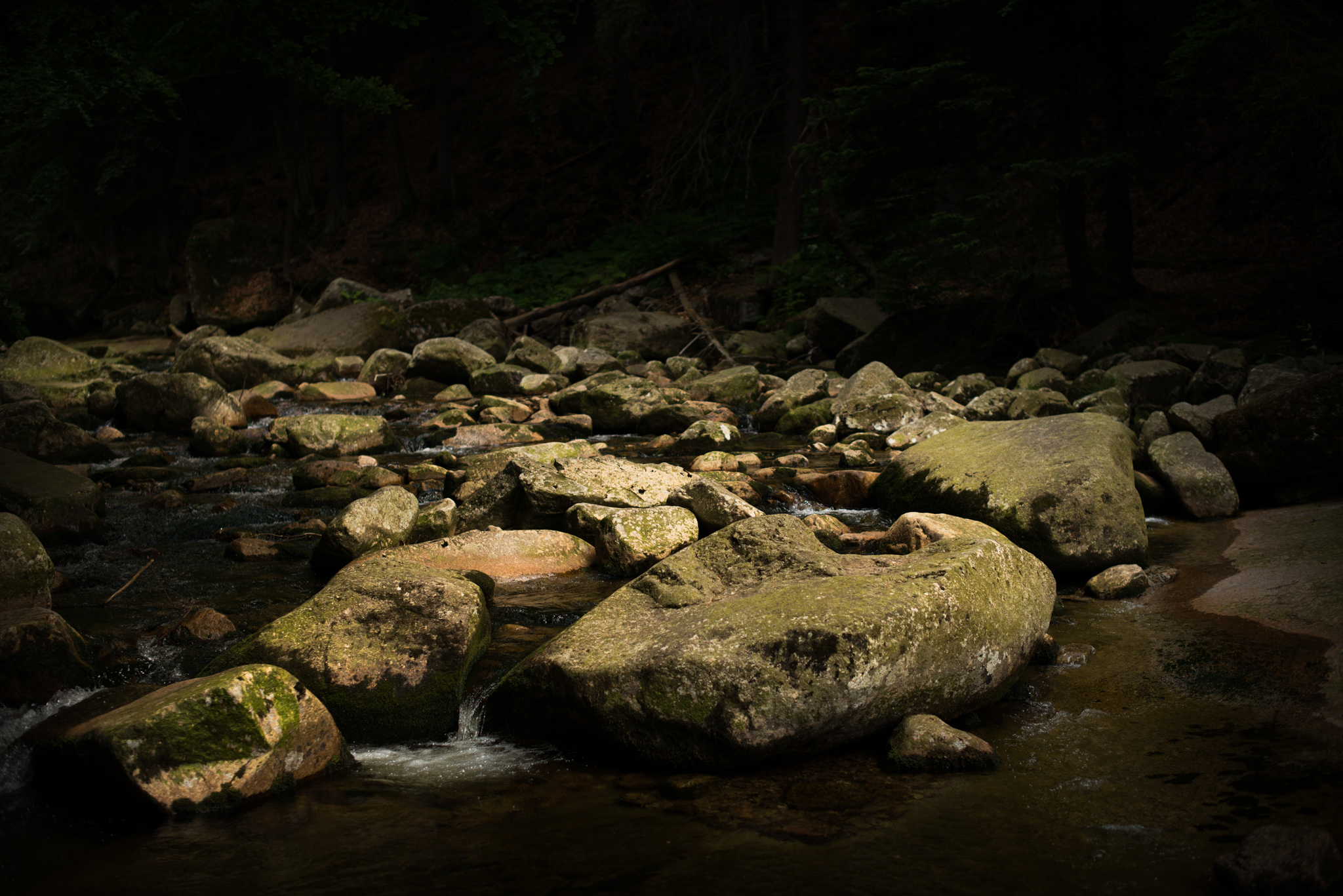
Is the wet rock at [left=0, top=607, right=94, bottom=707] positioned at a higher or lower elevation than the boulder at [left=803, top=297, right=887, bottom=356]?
lower

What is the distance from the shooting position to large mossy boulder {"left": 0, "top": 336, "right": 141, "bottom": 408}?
13119mm

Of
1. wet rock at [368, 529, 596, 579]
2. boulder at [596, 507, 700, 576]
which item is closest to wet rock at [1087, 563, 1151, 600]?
boulder at [596, 507, 700, 576]

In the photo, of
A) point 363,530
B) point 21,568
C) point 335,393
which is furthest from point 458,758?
point 335,393

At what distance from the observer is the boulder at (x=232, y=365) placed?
13.5 metres

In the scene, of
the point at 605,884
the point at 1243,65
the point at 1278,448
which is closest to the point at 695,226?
the point at 1243,65

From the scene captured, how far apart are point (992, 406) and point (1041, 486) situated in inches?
167

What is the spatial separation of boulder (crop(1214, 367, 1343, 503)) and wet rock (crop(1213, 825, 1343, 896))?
4520 millimetres

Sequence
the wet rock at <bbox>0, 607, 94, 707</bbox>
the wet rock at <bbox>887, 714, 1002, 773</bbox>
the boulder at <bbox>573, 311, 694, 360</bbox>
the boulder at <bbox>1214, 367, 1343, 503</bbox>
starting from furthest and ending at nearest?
the boulder at <bbox>573, 311, 694, 360</bbox> → the boulder at <bbox>1214, 367, 1343, 503</bbox> → the wet rock at <bbox>0, 607, 94, 707</bbox> → the wet rock at <bbox>887, 714, 1002, 773</bbox>

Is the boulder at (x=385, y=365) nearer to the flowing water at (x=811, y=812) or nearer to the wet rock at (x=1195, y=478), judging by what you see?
the flowing water at (x=811, y=812)

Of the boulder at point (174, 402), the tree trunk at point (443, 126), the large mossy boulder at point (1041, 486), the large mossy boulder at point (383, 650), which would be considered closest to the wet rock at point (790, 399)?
the large mossy boulder at point (1041, 486)

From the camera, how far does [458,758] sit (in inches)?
137

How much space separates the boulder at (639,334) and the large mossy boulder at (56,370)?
7.92 metres

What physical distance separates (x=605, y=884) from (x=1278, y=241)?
16.3 metres

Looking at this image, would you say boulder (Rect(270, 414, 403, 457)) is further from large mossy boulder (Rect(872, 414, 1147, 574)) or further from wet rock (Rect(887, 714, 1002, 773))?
wet rock (Rect(887, 714, 1002, 773))
